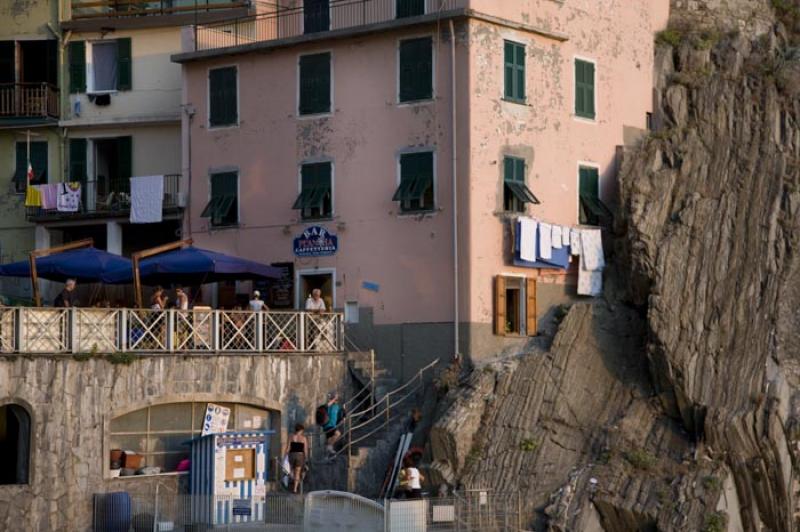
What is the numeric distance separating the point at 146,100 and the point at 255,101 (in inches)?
226

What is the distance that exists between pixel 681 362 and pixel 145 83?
18.5 meters

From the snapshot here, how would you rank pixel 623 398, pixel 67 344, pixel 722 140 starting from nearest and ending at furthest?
1. pixel 67 344
2. pixel 623 398
3. pixel 722 140

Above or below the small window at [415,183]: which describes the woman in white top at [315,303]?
below

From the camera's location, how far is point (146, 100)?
172 feet

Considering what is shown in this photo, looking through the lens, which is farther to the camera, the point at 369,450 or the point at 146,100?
the point at 146,100

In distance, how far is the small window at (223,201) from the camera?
48.0m

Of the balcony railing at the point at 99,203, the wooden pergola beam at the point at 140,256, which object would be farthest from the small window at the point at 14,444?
the balcony railing at the point at 99,203

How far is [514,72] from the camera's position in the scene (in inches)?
1784

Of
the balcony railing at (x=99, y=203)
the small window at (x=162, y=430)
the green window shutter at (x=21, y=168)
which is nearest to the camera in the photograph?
the small window at (x=162, y=430)

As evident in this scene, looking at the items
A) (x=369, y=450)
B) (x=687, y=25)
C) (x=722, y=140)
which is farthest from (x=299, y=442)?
(x=687, y=25)

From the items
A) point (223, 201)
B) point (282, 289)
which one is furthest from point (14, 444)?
point (223, 201)

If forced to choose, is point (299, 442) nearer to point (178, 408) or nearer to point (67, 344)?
point (178, 408)

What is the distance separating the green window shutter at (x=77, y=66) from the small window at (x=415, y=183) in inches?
486

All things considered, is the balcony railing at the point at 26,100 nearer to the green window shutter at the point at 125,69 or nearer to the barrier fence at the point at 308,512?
the green window shutter at the point at 125,69
